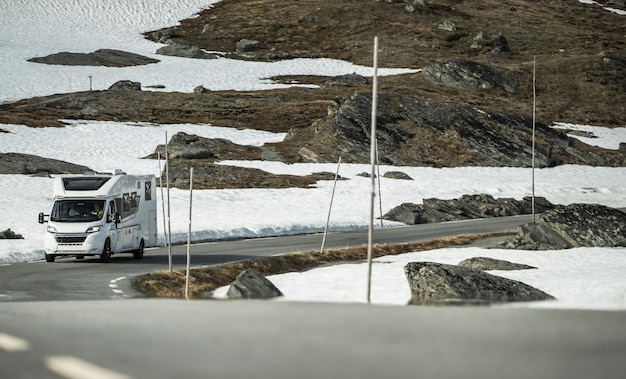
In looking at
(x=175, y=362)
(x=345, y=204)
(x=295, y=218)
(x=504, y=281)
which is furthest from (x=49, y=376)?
Answer: (x=345, y=204)

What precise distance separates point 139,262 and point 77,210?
272 centimetres

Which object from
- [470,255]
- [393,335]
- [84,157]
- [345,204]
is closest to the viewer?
[393,335]

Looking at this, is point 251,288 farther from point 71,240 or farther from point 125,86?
point 125,86

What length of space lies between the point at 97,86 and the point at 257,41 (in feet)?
111

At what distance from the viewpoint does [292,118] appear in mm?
93125

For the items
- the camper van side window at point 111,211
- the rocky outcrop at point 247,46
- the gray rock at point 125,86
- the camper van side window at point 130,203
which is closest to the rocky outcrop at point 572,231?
the camper van side window at point 130,203

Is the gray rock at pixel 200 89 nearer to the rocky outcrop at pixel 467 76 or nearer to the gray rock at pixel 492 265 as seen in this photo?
the rocky outcrop at pixel 467 76

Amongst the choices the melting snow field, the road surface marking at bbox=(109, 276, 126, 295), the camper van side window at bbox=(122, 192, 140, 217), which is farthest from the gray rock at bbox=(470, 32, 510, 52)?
the road surface marking at bbox=(109, 276, 126, 295)

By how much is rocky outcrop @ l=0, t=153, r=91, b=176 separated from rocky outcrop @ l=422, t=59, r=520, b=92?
183 feet

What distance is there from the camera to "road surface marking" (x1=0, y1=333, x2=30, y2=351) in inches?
350

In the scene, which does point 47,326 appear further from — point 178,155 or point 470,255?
point 178,155

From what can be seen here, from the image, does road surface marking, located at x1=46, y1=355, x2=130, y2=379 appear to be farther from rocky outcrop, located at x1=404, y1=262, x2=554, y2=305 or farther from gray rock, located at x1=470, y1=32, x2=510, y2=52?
gray rock, located at x1=470, y1=32, x2=510, y2=52

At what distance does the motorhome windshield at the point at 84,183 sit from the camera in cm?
3244

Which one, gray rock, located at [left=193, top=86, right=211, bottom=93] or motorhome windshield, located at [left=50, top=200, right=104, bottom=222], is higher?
motorhome windshield, located at [left=50, top=200, right=104, bottom=222]
